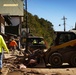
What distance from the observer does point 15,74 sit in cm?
1490

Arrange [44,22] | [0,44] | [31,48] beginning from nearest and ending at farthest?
[0,44], [31,48], [44,22]

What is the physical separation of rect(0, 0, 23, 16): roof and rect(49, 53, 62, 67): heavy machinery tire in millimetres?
48363

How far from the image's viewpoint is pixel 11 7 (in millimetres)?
71500

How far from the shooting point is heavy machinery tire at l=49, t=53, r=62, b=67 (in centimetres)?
2069

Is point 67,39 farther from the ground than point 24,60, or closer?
farther from the ground

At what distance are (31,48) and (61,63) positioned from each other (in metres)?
15.8

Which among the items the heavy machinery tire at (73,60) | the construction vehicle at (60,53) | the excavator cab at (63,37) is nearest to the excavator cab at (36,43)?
the construction vehicle at (60,53)

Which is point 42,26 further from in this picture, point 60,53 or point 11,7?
point 60,53

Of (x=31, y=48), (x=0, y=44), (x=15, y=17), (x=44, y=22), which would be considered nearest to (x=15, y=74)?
(x=0, y=44)

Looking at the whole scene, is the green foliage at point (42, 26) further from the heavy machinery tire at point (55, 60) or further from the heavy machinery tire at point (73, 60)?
the heavy machinery tire at point (73, 60)

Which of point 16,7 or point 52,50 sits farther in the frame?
point 16,7

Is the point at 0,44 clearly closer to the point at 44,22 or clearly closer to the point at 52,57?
the point at 52,57

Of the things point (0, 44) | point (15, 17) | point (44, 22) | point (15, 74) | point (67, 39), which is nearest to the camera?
point (0, 44)

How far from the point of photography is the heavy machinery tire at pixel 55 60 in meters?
20.7
